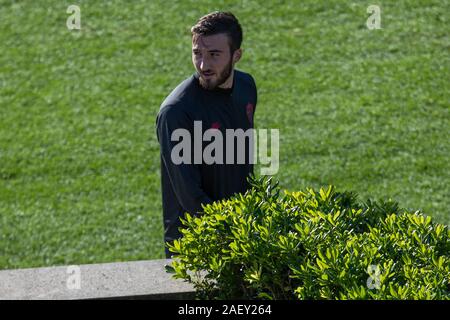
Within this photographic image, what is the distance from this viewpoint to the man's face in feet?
19.6

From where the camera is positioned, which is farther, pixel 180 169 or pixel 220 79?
pixel 220 79

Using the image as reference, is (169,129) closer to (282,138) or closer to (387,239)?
(387,239)

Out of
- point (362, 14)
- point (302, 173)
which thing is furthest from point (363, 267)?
point (362, 14)

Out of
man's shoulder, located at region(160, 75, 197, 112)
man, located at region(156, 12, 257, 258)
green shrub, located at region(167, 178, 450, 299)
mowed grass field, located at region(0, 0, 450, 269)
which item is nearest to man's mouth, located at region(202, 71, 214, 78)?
man, located at region(156, 12, 257, 258)

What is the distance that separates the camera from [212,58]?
19.7 feet

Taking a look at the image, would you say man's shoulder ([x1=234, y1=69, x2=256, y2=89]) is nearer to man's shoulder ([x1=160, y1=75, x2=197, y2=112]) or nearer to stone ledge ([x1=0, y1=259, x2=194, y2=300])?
man's shoulder ([x1=160, y1=75, x2=197, y2=112])

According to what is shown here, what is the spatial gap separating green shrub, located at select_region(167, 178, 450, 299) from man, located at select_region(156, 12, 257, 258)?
312 mm

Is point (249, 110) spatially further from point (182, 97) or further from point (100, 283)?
point (100, 283)

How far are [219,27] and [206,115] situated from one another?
508mm

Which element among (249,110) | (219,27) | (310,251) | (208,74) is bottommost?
(310,251)

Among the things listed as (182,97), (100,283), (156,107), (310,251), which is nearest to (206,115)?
(182,97)

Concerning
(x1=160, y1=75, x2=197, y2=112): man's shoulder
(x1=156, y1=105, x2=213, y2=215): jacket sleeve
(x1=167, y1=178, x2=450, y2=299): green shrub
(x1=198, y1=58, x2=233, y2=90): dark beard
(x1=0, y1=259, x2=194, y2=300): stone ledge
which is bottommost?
(x1=0, y1=259, x2=194, y2=300): stone ledge

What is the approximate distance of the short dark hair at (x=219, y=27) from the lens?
5977 mm

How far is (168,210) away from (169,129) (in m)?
0.59
